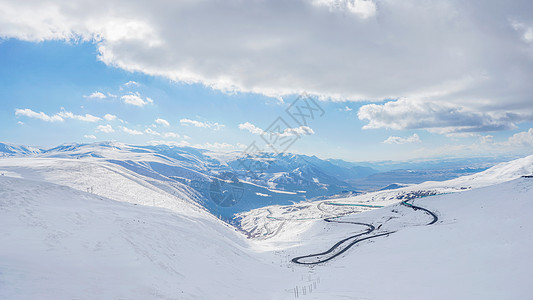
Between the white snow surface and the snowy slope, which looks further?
the white snow surface

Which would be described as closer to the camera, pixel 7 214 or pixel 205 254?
pixel 7 214

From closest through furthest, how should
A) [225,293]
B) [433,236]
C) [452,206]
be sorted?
1. [225,293]
2. [433,236]
3. [452,206]

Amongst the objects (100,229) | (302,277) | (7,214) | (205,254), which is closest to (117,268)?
(100,229)

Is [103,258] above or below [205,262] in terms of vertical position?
above

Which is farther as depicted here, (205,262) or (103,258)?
(205,262)

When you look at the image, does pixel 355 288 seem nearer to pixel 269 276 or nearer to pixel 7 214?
pixel 269 276

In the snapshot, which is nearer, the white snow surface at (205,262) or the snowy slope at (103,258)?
the snowy slope at (103,258)

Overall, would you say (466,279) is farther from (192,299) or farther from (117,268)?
(117,268)

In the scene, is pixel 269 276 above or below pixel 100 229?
below

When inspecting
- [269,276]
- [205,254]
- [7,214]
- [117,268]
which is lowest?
[269,276]

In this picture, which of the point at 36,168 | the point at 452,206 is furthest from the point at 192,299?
the point at 36,168

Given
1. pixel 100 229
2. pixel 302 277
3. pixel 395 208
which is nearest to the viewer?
pixel 100 229
